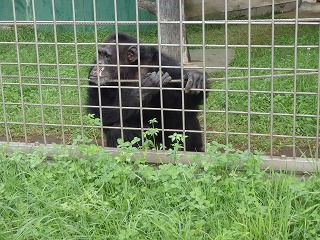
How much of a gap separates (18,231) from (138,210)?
67 cm

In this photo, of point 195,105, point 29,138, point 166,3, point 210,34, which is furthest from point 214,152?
point 210,34

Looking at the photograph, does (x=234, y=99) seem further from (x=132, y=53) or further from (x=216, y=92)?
(x=132, y=53)

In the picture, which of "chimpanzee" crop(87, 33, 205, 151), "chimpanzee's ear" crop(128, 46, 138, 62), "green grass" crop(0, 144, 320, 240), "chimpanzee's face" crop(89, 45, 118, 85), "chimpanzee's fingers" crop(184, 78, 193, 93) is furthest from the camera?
"chimpanzee's ear" crop(128, 46, 138, 62)

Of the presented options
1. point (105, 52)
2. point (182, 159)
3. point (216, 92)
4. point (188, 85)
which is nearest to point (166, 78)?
point (188, 85)

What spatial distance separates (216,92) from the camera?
20.3ft

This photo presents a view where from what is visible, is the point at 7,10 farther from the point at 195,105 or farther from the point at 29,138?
the point at 195,105

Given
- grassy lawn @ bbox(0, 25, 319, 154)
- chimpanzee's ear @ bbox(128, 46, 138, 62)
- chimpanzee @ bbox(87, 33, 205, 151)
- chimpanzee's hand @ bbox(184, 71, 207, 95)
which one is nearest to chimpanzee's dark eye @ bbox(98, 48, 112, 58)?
chimpanzee @ bbox(87, 33, 205, 151)

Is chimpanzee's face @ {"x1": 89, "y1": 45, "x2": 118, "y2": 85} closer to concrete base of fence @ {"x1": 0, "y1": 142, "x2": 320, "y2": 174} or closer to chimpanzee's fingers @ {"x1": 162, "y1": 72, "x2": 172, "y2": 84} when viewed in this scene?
chimpanzee's fingers @ {"x1": 162, "y1": 72, "x2": 172, "y2": 84}

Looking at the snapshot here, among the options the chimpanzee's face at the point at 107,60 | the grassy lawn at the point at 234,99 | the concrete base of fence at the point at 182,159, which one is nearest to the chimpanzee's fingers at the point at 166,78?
the grassy lawn at the point at 234,99

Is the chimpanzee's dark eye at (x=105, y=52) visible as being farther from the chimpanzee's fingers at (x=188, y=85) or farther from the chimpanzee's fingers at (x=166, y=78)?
the chimpanzee's fingers at (x=188, y=85)

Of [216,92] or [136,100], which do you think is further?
[216,92]

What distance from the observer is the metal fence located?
3467 millimetres

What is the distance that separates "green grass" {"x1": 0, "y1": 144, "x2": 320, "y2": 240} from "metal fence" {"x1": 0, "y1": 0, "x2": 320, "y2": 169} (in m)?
0.31

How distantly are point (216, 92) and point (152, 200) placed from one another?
10.2 feet
